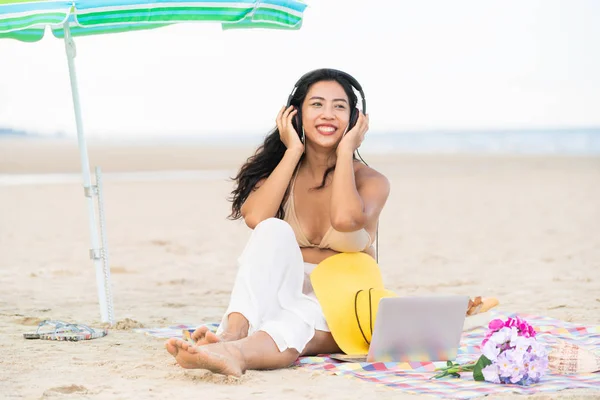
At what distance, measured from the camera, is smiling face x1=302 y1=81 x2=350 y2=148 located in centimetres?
452

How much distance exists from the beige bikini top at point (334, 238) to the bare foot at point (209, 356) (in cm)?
94

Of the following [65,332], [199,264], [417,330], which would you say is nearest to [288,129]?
[417,330]

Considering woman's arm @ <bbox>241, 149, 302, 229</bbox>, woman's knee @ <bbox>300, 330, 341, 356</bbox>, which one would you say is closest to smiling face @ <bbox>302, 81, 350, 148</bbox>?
woman's arm @ <bbox>241, 149, 302, 229</bbox>

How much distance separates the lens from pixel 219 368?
357 cm

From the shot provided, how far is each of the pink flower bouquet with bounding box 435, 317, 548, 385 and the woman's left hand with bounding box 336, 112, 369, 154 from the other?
1.19 meters

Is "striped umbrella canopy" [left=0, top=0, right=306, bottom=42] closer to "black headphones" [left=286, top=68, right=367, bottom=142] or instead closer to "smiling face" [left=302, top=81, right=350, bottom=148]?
"black headphones" [left=286, top=68, right=367, bottom=142]

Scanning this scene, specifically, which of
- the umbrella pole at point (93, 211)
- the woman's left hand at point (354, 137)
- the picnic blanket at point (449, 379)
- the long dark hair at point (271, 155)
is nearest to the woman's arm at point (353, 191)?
the woman's left hand at point (354, 137)

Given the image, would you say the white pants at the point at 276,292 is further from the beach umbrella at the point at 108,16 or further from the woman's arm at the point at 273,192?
the beach umbrella at the point at 108,16

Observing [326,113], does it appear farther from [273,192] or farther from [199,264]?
[199,264]

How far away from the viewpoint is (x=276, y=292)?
4.08 metres

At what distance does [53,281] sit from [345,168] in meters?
3.97

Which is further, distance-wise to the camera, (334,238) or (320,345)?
(334,238)

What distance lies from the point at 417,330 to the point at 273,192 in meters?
0.99

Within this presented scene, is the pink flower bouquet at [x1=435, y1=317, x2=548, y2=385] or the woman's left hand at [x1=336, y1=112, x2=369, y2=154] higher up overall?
the woman's left hand at [x1=336, y1=112, x2=369, y2=154]
